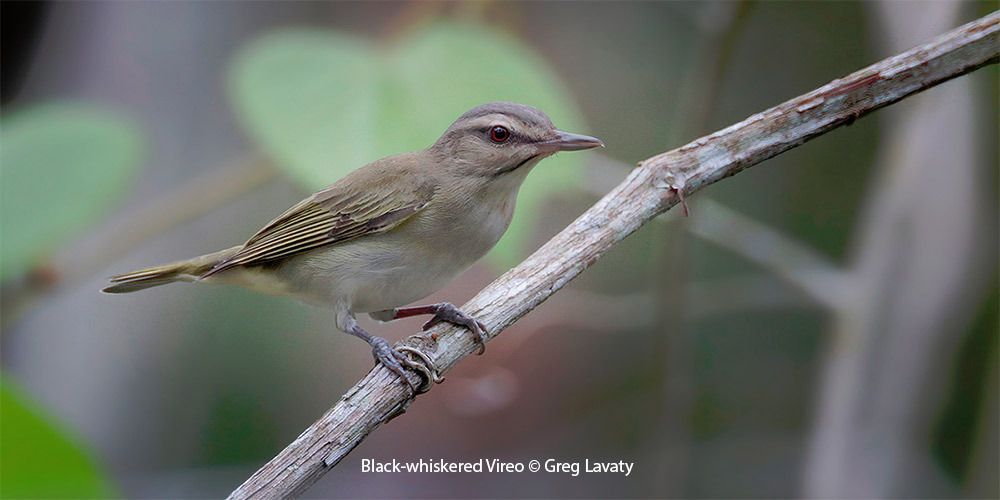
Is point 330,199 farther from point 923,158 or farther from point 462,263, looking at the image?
point 923,158

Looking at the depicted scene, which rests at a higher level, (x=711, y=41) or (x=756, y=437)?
(x=711, y=41)

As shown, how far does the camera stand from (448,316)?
9.30 feet

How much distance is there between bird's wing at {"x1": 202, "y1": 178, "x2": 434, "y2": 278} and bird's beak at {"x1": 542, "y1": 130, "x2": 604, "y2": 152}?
48cm

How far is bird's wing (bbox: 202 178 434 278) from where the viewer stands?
3166mm

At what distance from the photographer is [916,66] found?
2279 millimetres

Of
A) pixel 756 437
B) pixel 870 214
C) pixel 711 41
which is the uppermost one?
pixel 711 41

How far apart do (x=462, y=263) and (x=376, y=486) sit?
64.5 inches

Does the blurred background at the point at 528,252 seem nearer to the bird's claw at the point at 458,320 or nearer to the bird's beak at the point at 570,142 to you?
the bird's beak at the point at 570,142

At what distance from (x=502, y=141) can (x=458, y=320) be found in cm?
70

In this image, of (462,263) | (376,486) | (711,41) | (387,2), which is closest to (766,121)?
(462,263)

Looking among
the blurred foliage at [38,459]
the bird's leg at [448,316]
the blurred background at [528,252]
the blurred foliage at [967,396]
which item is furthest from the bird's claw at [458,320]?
the blurred foliage at [967,396]

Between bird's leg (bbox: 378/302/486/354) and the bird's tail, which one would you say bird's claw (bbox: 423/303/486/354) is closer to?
bird's leg (bbox: 378/302/486/354)

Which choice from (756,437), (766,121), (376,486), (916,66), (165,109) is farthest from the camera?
(756,437)

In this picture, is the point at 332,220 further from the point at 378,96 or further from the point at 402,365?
the point at 402,365
